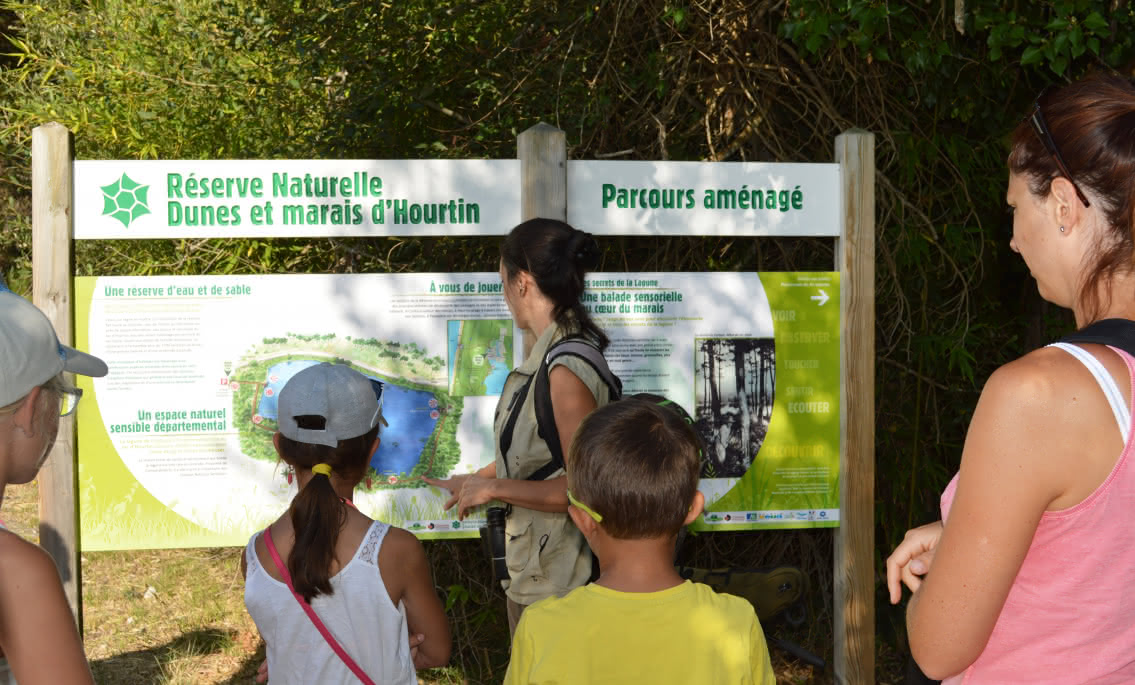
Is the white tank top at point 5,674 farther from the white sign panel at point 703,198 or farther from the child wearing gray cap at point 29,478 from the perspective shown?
the white sign panel at point 703,198

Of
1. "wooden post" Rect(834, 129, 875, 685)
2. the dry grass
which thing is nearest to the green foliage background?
"wooden post" Rect(834, 129, 875, 685)

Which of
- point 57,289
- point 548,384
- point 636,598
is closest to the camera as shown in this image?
point 636,598

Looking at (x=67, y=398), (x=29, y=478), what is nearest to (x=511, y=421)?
(x=67, y=398)

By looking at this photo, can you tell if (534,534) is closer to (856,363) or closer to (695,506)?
(695,506)

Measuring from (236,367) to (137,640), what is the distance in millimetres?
2273

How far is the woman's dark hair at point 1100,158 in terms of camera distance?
1371 millimetres

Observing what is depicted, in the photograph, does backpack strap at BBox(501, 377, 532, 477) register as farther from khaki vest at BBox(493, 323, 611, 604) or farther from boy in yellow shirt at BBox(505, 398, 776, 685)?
boy in yellow shirt at BBox(505, 398, 776, 685)

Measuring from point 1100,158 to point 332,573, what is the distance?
1629 mm

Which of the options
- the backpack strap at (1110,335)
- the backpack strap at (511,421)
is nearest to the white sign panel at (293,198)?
the backpack strap at (511,421)

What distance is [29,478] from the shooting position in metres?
1.43

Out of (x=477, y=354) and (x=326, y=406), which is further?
(x=477, y=354)

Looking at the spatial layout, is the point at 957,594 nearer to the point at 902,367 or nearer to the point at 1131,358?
the point at 1131,358

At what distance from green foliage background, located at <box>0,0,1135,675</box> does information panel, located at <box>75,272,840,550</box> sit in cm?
113

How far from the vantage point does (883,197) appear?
4.96 meters
